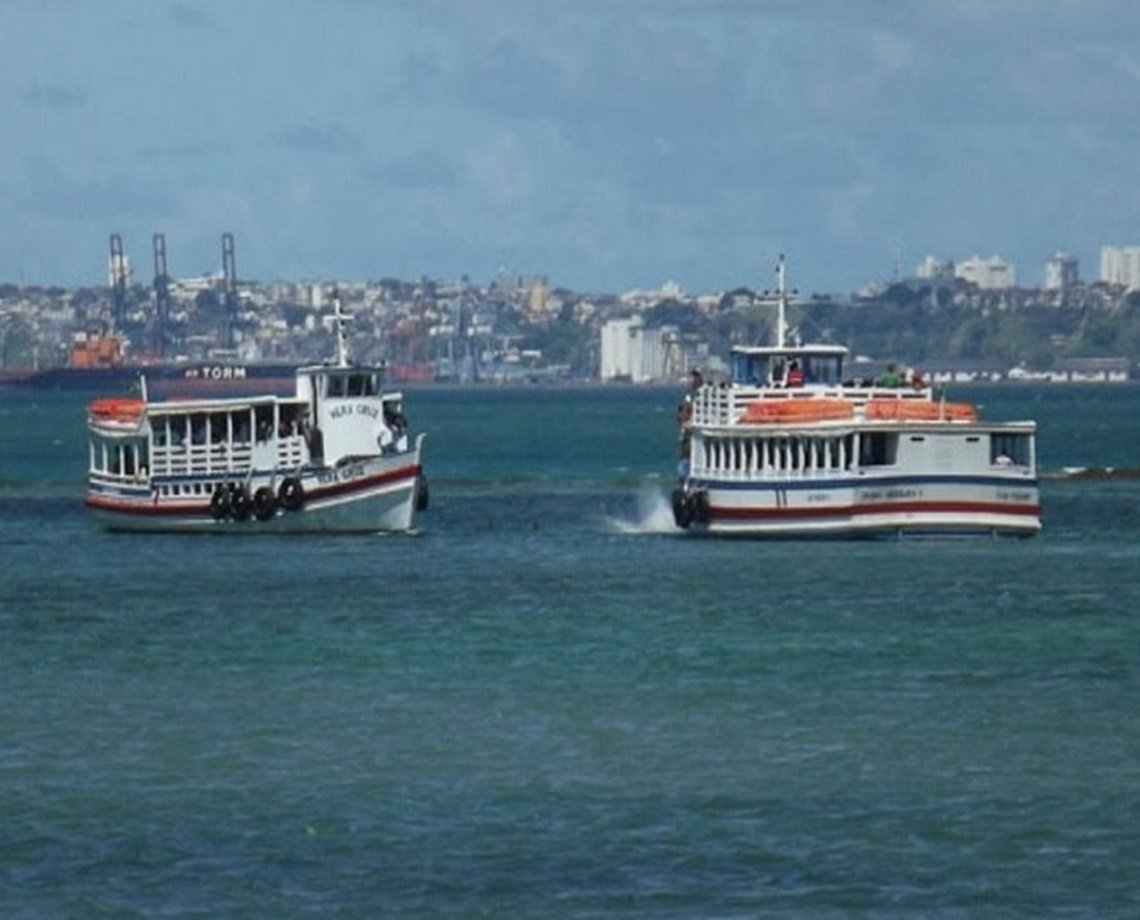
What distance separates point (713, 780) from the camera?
4312cm

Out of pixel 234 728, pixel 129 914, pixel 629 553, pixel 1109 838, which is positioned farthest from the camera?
pixel 629 553

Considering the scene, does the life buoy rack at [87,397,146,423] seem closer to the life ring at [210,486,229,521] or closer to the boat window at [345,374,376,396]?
the life ring at [210,486,229,521]

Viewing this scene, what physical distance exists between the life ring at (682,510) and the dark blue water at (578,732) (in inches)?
117

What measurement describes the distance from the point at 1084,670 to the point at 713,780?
13.0m

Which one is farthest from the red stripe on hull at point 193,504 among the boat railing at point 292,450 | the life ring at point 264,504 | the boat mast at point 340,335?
the boat mast at point 340,335

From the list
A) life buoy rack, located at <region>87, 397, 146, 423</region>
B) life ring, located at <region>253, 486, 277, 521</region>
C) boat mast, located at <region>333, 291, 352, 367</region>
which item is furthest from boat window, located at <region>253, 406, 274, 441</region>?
life buoy rack, located at <region>87, 397, 146, 423</region>

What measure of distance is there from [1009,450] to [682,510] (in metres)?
8.05

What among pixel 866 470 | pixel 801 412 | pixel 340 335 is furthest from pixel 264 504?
pixel 866 470

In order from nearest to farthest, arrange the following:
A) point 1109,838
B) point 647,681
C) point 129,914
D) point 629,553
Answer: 1. point 129,914
2. point 1109,838
3. point 647,681
4. point 629,553

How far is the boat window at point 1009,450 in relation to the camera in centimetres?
8112

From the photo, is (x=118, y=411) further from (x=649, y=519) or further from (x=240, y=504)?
(x=649, y=519)

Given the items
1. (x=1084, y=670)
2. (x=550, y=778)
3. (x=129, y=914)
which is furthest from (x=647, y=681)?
(x=129, y=914)

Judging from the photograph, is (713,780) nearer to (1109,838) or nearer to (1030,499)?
(1109,838)

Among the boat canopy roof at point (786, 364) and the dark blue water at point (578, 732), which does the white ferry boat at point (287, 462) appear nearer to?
the dark blue water at point (578, 732)
